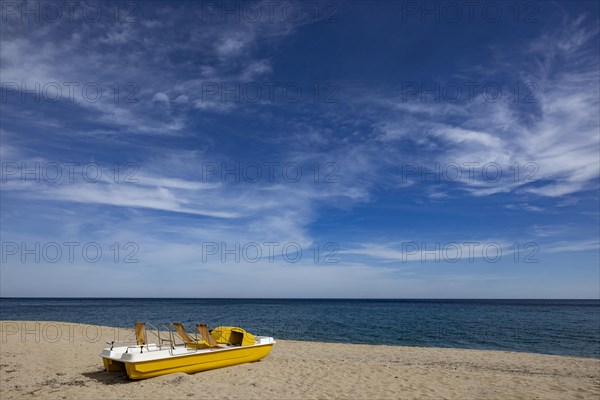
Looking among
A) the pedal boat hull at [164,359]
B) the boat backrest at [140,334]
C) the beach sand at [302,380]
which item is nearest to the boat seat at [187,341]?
the pedal boat hull at [164,359]

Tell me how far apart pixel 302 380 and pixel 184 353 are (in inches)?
148

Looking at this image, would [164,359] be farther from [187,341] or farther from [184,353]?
[187,341]

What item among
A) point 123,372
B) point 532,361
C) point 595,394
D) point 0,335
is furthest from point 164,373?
point 0,335

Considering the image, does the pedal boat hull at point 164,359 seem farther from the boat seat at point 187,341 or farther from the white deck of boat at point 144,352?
the boat seat at point 187,341

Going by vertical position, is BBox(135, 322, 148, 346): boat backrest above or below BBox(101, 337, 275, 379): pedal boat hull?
above

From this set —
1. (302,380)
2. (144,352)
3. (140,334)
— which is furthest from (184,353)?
(302,380)

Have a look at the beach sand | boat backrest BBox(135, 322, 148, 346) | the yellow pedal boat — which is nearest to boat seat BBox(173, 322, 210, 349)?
the yellow pedal boat

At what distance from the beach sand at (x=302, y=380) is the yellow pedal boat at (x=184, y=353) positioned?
0.30 meters

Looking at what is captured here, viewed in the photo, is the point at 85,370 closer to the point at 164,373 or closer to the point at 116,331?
the point at 164,373

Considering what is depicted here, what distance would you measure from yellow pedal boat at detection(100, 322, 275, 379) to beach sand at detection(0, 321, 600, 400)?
0.98ft

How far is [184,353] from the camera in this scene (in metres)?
12.0

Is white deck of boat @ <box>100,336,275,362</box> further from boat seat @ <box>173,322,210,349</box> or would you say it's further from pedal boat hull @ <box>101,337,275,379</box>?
boat seat @ <box>173,322,210,349</box>

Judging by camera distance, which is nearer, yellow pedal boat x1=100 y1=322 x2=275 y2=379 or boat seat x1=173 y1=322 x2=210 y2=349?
yellow pedal boat x1=100 y1=322 x2=275 y2=379

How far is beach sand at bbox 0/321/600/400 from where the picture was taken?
1011 centimetres
